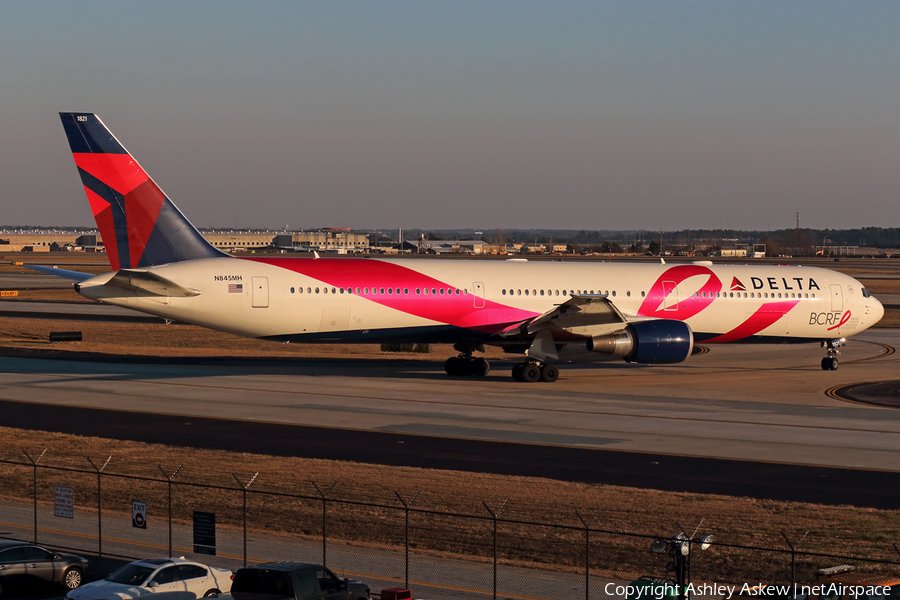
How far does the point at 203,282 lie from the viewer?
119ft

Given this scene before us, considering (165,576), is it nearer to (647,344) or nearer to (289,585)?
(289,585)

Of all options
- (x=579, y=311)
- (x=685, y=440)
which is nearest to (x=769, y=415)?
(x=685, y=440)

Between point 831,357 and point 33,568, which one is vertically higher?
point 831,357

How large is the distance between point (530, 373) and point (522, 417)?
8373 mm

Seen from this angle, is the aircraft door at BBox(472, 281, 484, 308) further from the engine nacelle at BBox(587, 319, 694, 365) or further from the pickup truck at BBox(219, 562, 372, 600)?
the pickup truck at BBox(219, 562, 372, 600)

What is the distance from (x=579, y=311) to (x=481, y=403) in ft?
21.0

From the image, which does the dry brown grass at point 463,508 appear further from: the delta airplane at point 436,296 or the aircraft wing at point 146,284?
the delta airplane at point 436,296

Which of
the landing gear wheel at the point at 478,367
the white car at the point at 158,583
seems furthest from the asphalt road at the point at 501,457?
the landing gear wheel at the point at 478,367

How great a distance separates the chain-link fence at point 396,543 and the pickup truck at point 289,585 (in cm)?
136

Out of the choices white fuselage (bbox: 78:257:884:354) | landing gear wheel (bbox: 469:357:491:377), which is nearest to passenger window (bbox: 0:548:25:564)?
white fuselage (bbox: 78:257:884:354)

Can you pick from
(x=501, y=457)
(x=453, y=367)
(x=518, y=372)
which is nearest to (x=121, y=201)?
(x=453, y=367)

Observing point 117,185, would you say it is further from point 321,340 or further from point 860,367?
point 860,367

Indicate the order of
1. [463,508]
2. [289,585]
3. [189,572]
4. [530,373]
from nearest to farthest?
1. [289,585]
2. [189,572]
3. [463,508]
4. [530,373]

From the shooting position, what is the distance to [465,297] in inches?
1569
